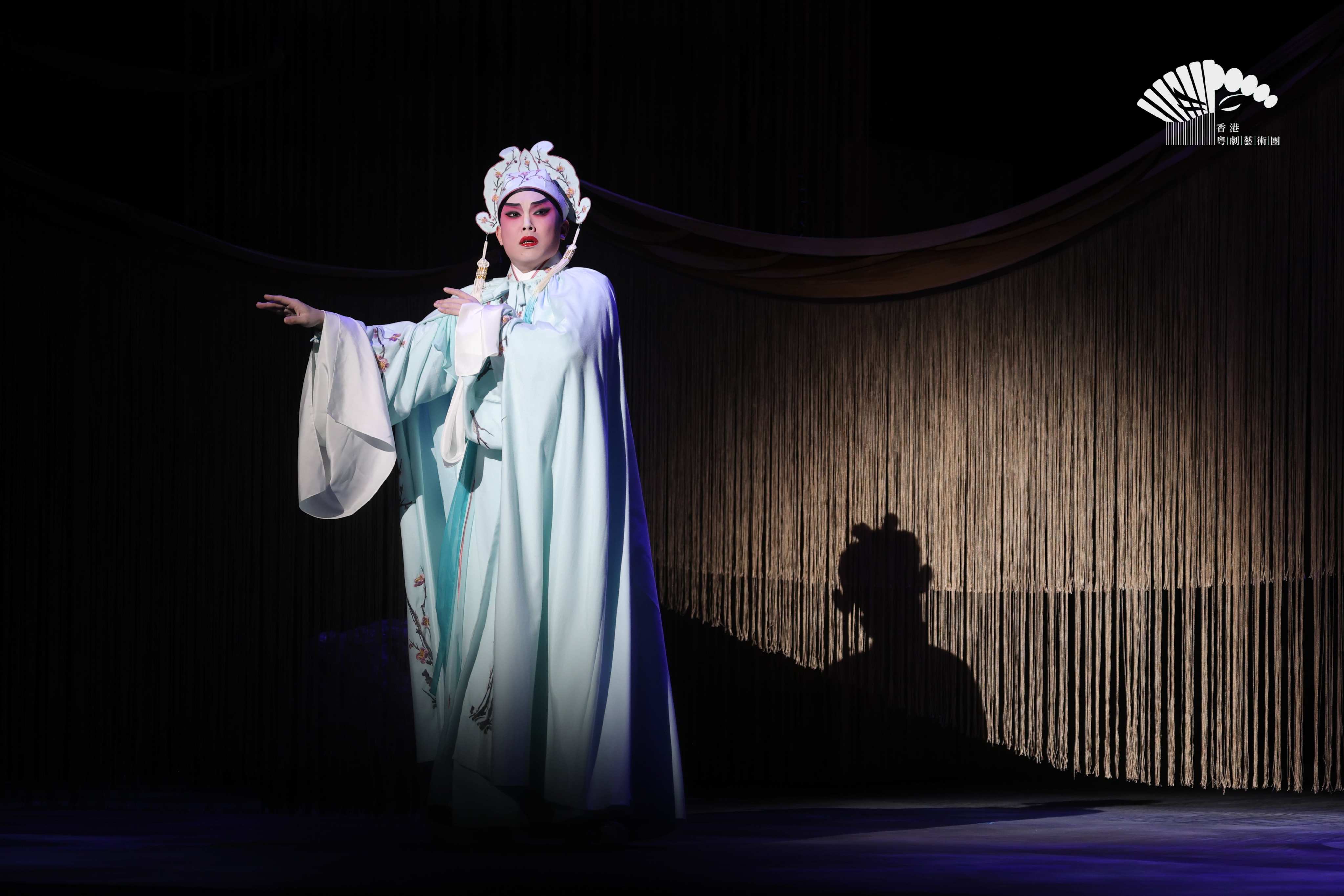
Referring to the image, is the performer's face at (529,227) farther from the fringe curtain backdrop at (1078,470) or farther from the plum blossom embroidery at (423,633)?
the fringe curtain backdrop at (1078,470)

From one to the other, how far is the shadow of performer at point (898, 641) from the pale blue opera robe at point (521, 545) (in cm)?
110

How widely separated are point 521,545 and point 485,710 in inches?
12.7

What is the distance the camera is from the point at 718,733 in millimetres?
4508

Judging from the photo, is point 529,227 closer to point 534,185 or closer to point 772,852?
point 534,185

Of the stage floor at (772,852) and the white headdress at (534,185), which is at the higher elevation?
the white headdress at (534,185)

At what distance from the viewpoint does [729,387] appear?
4211 mm

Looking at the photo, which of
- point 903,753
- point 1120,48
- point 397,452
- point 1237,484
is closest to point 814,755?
point 903,753

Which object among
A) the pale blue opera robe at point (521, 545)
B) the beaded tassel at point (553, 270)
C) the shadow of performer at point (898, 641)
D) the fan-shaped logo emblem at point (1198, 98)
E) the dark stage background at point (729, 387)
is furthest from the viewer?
the shadow of performer at point (898, 641)

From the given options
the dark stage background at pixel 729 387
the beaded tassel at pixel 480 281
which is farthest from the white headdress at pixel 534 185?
the dark stage background at pixel 729 387

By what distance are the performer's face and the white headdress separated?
15mm

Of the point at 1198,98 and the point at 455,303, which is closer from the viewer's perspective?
the point at 455,303

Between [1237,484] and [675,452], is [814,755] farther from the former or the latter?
[1237,484]

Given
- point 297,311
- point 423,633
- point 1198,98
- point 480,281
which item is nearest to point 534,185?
point 480,281

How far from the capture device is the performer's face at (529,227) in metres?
3.24
